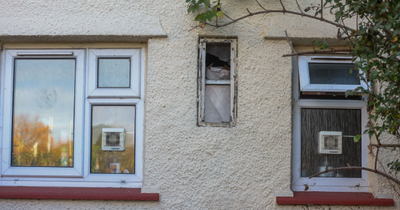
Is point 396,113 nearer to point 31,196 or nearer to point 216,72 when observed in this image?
point 216,72

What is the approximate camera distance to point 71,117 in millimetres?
3027

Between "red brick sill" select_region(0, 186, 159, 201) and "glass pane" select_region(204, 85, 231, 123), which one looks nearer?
"red brick sill" select_region(0, 186, 159, 201)

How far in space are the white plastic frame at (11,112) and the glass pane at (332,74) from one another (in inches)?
83.9

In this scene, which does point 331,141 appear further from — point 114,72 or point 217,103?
point 114,72

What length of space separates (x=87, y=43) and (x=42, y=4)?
0.49 m

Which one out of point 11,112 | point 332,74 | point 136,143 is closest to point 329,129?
point 332,74

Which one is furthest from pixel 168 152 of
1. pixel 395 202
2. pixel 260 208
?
pixel 395 202

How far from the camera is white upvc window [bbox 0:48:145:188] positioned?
9.75 feet

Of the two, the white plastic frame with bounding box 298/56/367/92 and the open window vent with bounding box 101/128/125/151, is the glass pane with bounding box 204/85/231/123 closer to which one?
the white plastic frame with bounding box 298/56/367/92

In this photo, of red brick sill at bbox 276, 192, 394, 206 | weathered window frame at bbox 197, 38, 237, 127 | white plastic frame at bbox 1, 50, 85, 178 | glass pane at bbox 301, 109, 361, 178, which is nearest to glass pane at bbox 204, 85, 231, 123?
weathered window frame at bbox 197, 38, 237, 127

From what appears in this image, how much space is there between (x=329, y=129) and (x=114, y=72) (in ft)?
6.74

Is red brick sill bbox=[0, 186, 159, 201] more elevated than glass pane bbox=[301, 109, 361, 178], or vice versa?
glass pane bbox=[301, 109, 361, 178]

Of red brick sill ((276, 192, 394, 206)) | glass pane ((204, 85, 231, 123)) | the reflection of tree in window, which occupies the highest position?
glass pane ((204, 85, 231, 123))

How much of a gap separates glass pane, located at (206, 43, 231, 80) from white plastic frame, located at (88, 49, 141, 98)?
0.65 metres
